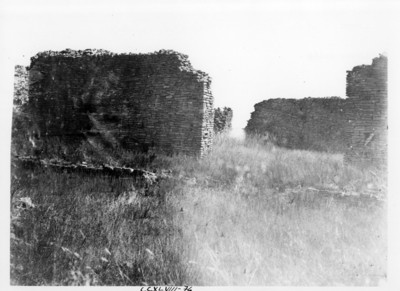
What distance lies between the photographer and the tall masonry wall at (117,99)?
1166 centimetres

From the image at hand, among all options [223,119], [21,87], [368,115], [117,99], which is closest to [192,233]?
[368,115]

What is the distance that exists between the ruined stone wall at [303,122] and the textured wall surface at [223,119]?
2.01 metres

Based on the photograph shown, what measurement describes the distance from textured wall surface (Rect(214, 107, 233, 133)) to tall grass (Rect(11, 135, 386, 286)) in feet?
→ 34.7

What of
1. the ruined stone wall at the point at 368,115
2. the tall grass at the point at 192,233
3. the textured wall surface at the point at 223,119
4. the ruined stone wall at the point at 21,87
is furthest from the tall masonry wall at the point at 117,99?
the textured wall surface at the point at 223,119

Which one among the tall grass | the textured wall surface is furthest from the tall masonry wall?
the textured wall surface

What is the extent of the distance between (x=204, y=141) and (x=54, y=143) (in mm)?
4552

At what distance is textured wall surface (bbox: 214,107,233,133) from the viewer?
18750mm

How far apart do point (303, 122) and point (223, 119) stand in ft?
13.5

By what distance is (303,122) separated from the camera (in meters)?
19.8

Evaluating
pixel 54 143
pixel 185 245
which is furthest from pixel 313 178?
pixel 54 143

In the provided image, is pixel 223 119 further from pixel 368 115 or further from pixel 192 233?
pixel 192 233

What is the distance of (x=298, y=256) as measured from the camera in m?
4.99

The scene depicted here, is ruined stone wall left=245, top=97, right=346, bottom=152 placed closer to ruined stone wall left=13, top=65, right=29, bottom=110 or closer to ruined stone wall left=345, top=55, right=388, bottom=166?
ruined stone wall left=345, top=55, right=388, bottom=166

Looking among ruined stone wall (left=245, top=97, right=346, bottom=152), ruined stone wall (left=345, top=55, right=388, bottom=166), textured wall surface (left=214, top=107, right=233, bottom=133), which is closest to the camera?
ruined stone wall (left=345, top=55, right=388, bottom=166)
